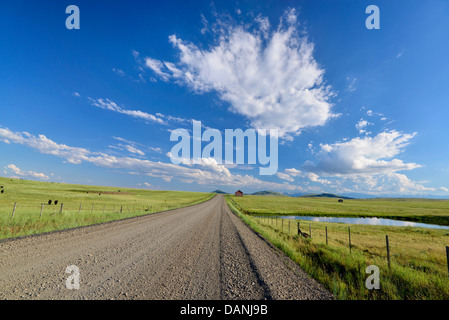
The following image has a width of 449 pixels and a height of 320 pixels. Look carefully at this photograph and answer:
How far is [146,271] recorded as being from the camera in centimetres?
666

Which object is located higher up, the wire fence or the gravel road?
the gravel road

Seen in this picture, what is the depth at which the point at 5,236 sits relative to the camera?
10273mm

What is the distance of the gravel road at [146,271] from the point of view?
5.20 meters

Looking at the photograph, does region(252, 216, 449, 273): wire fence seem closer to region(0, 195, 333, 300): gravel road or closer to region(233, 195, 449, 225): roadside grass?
region(0, 195, 333, 300): gravel road

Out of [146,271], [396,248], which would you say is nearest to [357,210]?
[396,248]

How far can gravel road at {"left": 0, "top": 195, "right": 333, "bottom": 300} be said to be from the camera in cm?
520

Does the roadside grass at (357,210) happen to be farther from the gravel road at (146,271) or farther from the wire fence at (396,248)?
the gravel road at (146,271)

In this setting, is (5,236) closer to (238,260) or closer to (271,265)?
(238,260)

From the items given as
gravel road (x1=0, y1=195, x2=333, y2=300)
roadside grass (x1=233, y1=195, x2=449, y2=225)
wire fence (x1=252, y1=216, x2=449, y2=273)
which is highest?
gravel road (x1=0, y1=195, x2=333, y2=300)

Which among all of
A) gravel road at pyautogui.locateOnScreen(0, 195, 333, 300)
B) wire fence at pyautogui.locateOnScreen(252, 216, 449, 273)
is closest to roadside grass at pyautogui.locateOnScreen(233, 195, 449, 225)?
wire fence at pyautogui.locateOnScreen(252, 216, 449, 273)

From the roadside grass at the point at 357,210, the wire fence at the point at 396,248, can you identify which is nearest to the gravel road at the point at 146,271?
the wire fence at the point at 396,248
